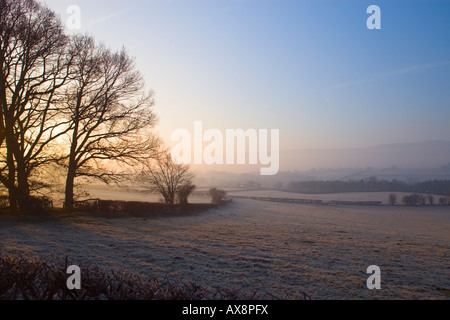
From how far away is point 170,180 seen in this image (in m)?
39.9

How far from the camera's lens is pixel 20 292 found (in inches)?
207

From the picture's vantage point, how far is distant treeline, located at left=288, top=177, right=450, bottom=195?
101 m

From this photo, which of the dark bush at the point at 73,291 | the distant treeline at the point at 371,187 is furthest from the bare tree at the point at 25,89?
the distant treeline at the point at 371,187

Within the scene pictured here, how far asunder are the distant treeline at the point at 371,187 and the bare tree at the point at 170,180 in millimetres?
73071

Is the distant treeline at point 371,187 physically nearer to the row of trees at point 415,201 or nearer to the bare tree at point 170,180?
the row of trees at point 415,201

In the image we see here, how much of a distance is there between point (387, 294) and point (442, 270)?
4778 millimetres

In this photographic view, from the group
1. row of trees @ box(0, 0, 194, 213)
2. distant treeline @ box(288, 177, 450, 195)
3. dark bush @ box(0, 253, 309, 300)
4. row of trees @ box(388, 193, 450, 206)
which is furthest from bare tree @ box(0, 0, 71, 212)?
distant treeline @ box(288, 177, 450, 195)

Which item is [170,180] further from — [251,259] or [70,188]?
[251,259]

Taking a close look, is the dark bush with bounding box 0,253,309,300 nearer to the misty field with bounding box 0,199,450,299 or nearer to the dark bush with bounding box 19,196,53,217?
the misty field with bounding box 0,199,450,299

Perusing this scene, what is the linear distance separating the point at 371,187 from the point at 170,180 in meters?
95.6

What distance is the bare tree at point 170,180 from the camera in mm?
38650

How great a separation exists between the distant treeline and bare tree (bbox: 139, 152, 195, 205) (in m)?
73.1

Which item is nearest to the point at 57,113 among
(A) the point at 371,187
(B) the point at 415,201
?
(B) the point at 415,201

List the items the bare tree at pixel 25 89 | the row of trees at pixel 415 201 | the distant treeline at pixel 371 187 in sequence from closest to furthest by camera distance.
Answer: the bare tree at pixel 25 89 → the row of trees at pixel 415 201 → the distant treeline at pixel 371 187
